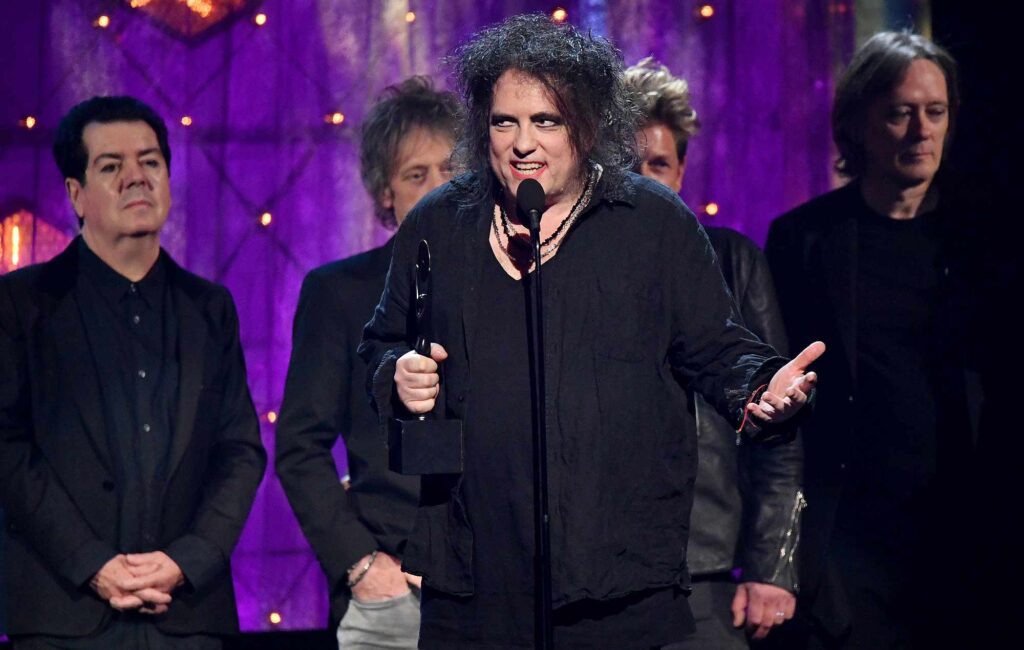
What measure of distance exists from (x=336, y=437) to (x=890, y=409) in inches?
62.5

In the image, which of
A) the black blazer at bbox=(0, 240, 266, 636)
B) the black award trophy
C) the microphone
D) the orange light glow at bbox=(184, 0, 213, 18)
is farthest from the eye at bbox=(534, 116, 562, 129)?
the orange light glow at bbox=(184, 0, 213, 18)

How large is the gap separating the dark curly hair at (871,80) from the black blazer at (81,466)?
6.64 ft

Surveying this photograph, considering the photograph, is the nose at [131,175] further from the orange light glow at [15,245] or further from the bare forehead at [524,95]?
the bare forehead at [524,95]

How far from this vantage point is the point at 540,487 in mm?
2346

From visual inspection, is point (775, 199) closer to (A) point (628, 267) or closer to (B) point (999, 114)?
(B) point (999, 114)

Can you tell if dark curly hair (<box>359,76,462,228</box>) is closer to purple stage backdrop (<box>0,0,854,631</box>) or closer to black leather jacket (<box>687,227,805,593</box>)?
purple stage backdrop (<box>0,0,854,631</box>)

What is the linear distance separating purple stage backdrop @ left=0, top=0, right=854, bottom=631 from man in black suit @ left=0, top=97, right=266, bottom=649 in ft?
1.32

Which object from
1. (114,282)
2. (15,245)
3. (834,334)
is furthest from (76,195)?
(834,334)

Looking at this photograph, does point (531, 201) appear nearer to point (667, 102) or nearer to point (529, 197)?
point (529, 197)

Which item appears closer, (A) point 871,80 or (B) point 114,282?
(B) point 114,282

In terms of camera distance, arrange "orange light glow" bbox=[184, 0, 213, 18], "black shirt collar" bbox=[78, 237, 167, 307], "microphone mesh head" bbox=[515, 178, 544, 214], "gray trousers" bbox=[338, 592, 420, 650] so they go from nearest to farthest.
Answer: "microphone mesh head" bbox=[515, 178, 544, 214] → "gray trousers" bbox=[338, 592, 420, 650] → "black shirt collar" bbox=[78, 237, 167, 307] → "orange light glow" bbox=[184, 0, 213, 18]

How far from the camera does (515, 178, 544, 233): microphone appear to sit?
92.0 inches

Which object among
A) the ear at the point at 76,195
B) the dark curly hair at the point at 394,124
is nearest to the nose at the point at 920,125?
the dark curly hair at the point at 394,124

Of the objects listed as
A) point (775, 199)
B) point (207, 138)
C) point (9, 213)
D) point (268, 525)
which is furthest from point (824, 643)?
point (9, 213)
